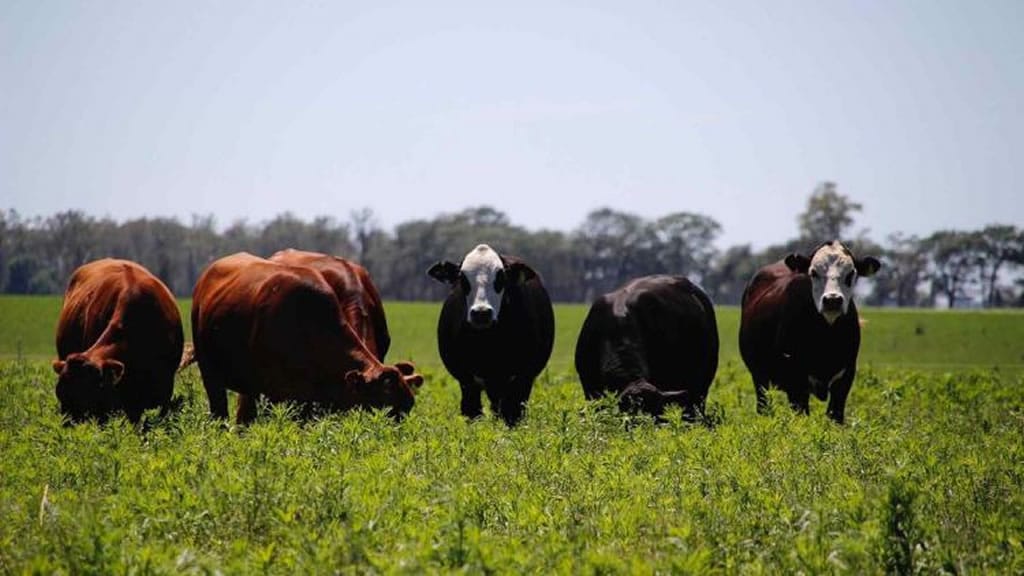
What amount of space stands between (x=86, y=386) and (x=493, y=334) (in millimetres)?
4611

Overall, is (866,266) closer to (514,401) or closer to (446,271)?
(514,401)

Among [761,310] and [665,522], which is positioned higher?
[761,310]

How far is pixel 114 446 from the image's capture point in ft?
33.0

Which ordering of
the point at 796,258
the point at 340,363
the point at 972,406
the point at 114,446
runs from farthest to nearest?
the point at 972,406
the point at 796,258
the point at 340,363
the point at 114,446

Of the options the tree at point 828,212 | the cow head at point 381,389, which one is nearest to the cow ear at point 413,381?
the cow head at point 381,389

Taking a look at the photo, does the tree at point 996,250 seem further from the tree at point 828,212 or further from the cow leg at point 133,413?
the cow leg at point 133,413

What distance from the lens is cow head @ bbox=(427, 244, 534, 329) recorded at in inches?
529

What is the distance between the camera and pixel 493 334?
45.9 ft

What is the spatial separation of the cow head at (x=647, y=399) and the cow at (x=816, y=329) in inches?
103

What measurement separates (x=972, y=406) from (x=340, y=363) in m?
9.47

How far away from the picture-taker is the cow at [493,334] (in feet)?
45.7

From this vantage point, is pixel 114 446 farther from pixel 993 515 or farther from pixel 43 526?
pixel 993 515

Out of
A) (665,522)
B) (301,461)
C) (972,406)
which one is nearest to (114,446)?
(301,461)

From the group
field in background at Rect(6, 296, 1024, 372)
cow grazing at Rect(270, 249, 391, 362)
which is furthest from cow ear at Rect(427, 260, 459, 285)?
field in background at Rect(6, 296, 1024, 372)
